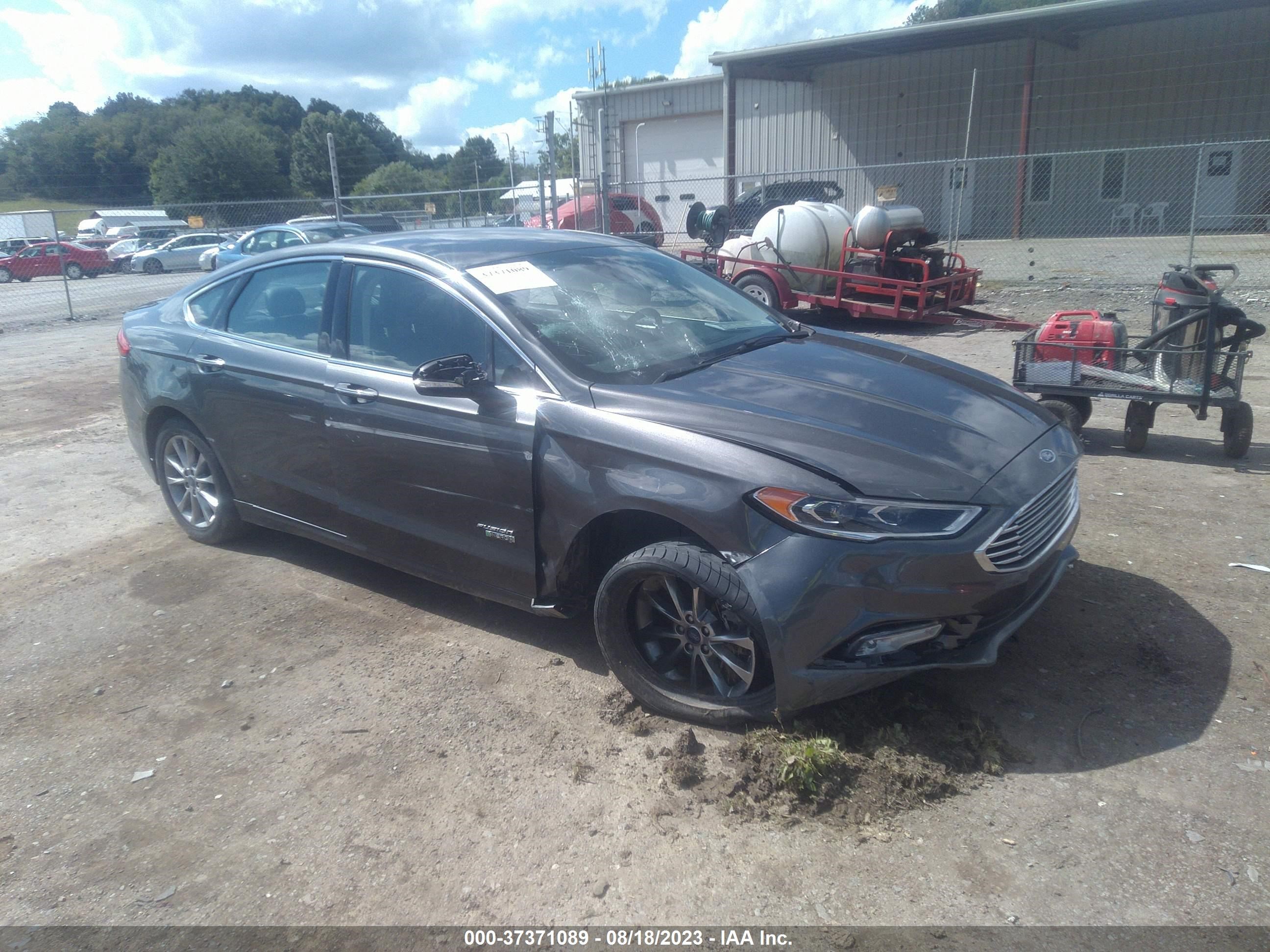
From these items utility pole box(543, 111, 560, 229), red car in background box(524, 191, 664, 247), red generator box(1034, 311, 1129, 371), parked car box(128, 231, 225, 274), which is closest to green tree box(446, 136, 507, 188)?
parked car box(128, 231, 225, 274)

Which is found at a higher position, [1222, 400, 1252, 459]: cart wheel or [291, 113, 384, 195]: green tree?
Answer: [291, 113, 384, 195]: green tree

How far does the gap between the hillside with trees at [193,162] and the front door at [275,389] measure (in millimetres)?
26263

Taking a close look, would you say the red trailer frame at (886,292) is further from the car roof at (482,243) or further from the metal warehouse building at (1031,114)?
the metal warehouse building at (1031,114)

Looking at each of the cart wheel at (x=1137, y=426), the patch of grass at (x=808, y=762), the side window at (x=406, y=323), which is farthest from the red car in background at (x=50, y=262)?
the patch of grass at (x=808, y=762)

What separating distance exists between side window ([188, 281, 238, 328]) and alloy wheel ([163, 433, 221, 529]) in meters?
0.69

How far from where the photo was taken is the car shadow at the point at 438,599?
4043 millimetres

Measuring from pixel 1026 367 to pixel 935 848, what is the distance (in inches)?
189

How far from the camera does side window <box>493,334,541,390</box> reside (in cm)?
363

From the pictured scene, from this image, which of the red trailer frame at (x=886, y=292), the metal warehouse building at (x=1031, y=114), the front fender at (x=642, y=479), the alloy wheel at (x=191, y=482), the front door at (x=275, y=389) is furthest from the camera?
the metal warehouse building at (x=1031, y=114)

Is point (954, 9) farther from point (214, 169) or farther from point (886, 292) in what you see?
point (886, 292)

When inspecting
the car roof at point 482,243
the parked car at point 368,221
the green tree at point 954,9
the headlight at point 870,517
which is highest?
the green tree at point 954,9

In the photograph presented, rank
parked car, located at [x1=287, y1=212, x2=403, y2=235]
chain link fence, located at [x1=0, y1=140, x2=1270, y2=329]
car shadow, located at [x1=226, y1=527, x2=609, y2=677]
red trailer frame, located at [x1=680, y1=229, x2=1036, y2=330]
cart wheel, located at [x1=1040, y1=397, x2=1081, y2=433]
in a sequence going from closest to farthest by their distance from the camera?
car shadow, located at [x1=226, y1=527, x2=609, y2=677]
cart wheel, located at [x1=1040, y1=397, x2=1081, y2=433]
red trailer frame, located at [x1=680, y1=229, x2=1036, y2=330]
chain link fence, located at [x1=0, y1=140, x2=1270, y2=329]
parked car, located at [x1=287, y1=212, x2=403, y2=235]

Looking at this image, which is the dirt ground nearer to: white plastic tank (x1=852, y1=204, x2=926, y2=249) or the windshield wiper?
the windshield wiper

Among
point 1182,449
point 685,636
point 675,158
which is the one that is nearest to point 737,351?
point 685,636
